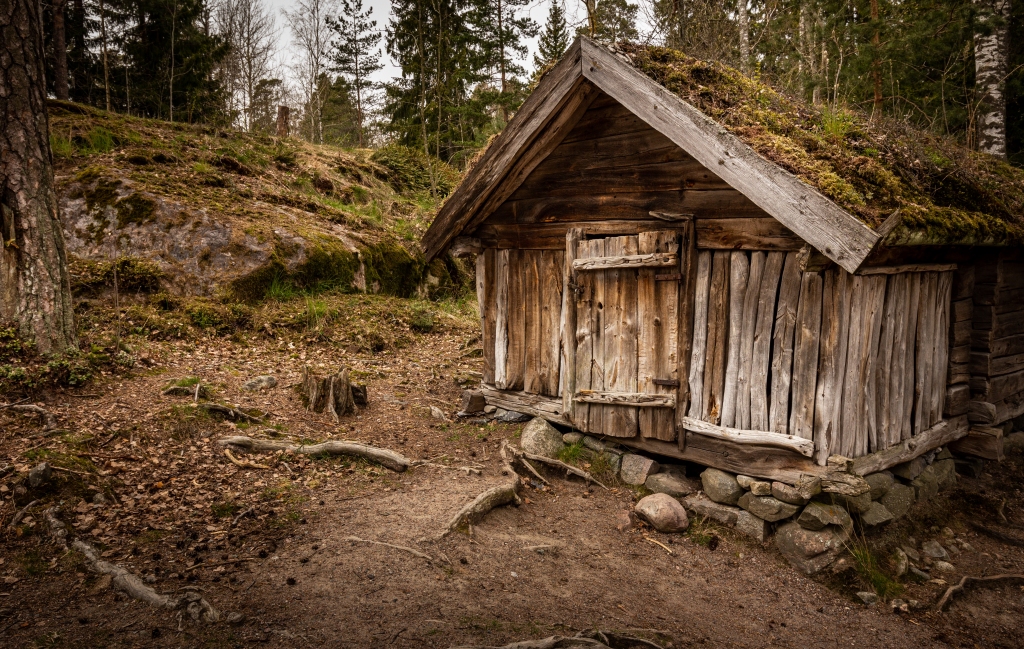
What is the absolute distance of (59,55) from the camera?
1461 cm

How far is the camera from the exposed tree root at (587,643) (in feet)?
11.3

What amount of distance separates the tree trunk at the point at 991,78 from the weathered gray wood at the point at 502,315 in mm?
8917

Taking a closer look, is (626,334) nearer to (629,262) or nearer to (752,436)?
(629,262)

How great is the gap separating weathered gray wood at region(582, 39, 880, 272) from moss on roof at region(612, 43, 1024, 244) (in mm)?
151

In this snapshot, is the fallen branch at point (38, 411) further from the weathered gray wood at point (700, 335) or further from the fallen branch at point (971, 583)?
the fallen branch at point (971, 583)

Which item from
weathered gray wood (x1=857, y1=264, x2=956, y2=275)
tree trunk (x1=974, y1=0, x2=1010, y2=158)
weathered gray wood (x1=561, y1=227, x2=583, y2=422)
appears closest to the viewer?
weathered gray wood (x1=857, y1=264, x2=956, y2=275)

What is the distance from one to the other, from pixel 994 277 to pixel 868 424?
2.75 metres

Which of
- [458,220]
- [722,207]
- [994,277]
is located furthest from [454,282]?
[994,277]

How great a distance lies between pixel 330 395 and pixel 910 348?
6.56m

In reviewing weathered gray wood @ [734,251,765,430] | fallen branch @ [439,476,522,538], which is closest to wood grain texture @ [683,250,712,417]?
weathered gray wood @ [734,251,765,430]

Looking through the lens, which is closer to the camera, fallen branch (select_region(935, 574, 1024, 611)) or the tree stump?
Answer: fallen branch (select_region(935, 574, 1024, 611))

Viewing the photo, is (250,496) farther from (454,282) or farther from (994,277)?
(454,282)

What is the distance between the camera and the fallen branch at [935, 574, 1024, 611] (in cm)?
475

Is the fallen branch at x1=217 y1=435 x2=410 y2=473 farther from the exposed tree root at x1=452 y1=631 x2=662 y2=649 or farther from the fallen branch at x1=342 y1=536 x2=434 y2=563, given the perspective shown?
the exposed tree root at x1=452 y1=631 x2=662 y2=649
